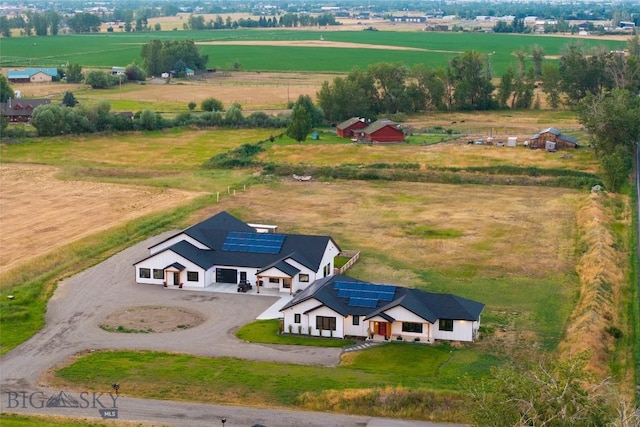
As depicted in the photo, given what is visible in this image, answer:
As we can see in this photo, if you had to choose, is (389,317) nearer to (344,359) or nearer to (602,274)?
(344,359)

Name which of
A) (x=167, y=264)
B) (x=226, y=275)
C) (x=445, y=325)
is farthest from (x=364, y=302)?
(x=167, y=264)

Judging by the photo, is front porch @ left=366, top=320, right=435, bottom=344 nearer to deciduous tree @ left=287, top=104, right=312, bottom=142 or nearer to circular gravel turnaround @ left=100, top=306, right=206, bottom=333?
circular gravel turnaround @ left=100, top=306, right=206, bottom=333

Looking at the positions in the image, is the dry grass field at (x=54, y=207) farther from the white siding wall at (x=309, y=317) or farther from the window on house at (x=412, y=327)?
the window on house at (x=412, y=327)

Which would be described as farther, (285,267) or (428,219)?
(428,219)

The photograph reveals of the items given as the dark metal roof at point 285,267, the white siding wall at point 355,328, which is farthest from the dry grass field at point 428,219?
the white siding wall at point 355,328

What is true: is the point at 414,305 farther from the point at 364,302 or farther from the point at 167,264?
the point at 167,264

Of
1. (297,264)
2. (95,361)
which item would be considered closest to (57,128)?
(297,264)
